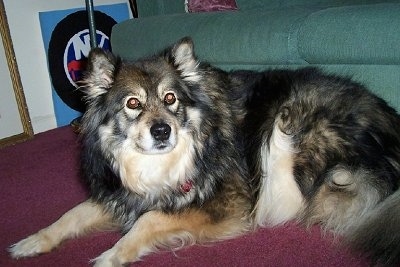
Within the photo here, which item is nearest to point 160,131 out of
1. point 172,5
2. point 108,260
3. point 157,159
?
point 157,159

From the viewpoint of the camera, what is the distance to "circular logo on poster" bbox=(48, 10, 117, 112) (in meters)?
4.29

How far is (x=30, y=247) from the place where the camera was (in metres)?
2.03

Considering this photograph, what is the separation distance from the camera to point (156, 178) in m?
2.14

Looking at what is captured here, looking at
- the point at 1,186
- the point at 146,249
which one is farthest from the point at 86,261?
the point at 1,186

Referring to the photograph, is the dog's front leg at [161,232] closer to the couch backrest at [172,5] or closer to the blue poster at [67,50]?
the couch backrest at [172,5]

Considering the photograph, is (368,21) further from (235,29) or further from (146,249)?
(146,249)

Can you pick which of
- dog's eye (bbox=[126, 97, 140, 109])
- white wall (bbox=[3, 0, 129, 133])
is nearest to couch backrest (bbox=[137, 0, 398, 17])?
white wall (bbox=[3, 0, 129, 133])

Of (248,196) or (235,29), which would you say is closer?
(248,196)

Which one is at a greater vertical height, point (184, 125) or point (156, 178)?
point (184, 125)

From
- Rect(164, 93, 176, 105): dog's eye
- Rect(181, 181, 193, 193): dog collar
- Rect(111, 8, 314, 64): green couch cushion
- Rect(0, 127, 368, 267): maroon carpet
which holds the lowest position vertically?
Rect(0, 127, 368, 267): maroon carpet

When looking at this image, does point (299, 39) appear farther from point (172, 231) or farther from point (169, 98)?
point (172, 231)

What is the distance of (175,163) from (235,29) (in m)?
1.19

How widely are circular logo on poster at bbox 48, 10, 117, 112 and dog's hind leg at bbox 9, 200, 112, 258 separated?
2.19 m

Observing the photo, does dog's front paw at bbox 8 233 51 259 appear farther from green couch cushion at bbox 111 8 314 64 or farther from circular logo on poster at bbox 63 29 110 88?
circular logo on poster at bbox 63 29 110 88
